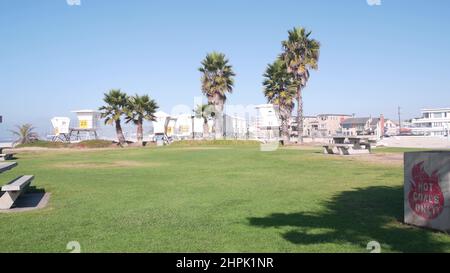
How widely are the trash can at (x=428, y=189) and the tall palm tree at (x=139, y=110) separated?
41.2 metres

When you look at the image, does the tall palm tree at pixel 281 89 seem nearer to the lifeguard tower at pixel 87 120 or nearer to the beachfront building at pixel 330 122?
the lifeguard tower at pixel 87 120

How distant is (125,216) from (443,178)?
523 centimetres

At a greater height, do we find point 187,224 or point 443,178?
point 443,178

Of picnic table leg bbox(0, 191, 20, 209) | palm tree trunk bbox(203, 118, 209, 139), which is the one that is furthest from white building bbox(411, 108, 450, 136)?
picnic table leg bbox(0, 191, 20, 209)

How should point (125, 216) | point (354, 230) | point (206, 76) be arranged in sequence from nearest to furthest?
point (354, 230)
point (125, 216)
point (206, 76)

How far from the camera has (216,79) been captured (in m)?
46.9

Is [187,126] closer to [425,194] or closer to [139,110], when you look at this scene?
[139,110]

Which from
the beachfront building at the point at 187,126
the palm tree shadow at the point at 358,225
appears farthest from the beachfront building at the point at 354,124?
the palm tree shadow at the point at 358,225

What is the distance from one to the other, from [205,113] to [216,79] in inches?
245

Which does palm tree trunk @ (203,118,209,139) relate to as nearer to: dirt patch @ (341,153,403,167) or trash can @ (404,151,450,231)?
dirt patch @ (341,153,403,167)

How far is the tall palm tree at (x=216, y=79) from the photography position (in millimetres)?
46938
